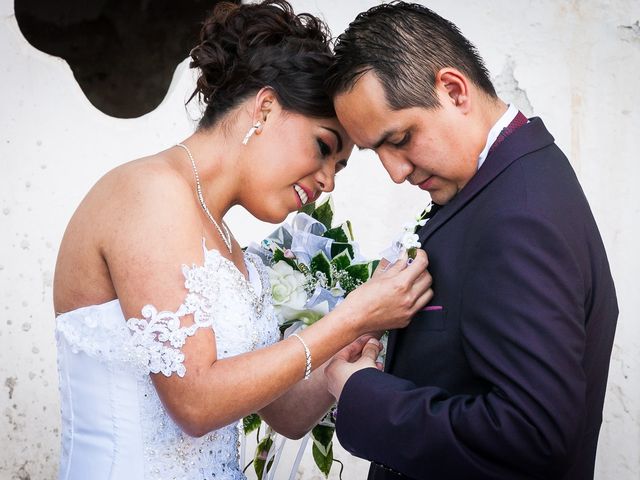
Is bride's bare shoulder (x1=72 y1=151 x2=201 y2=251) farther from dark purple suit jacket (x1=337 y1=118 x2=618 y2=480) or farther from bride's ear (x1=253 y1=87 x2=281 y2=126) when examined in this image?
dark purple suit jacket (x1=337 y1=118 x2=618 y2=480)

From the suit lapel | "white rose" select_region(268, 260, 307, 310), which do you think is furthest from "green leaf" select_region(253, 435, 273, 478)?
the suit lapel

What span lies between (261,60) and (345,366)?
0.98 meters

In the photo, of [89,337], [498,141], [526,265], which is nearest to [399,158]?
[498,141]

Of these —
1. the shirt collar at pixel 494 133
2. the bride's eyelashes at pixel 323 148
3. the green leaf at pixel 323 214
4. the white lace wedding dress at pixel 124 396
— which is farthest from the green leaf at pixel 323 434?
the shirt collar at pixel 494 133

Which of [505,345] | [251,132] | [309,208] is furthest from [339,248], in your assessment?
[505,345]

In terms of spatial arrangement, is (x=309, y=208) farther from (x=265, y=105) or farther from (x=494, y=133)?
(x=494, y=133)

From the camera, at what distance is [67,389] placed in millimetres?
2467

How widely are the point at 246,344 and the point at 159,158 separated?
0.58 m

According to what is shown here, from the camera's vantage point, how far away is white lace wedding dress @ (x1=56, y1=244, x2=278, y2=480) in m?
2.34

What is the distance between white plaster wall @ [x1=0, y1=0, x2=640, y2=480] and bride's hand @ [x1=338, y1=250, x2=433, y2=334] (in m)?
2.44

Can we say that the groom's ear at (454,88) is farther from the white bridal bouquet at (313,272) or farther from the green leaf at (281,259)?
the green leaf at (281,259)

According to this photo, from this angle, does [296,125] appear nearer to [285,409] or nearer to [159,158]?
[159,158]

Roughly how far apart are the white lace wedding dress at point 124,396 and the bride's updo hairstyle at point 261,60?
20.8 inches

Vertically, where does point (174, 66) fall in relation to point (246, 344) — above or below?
above
